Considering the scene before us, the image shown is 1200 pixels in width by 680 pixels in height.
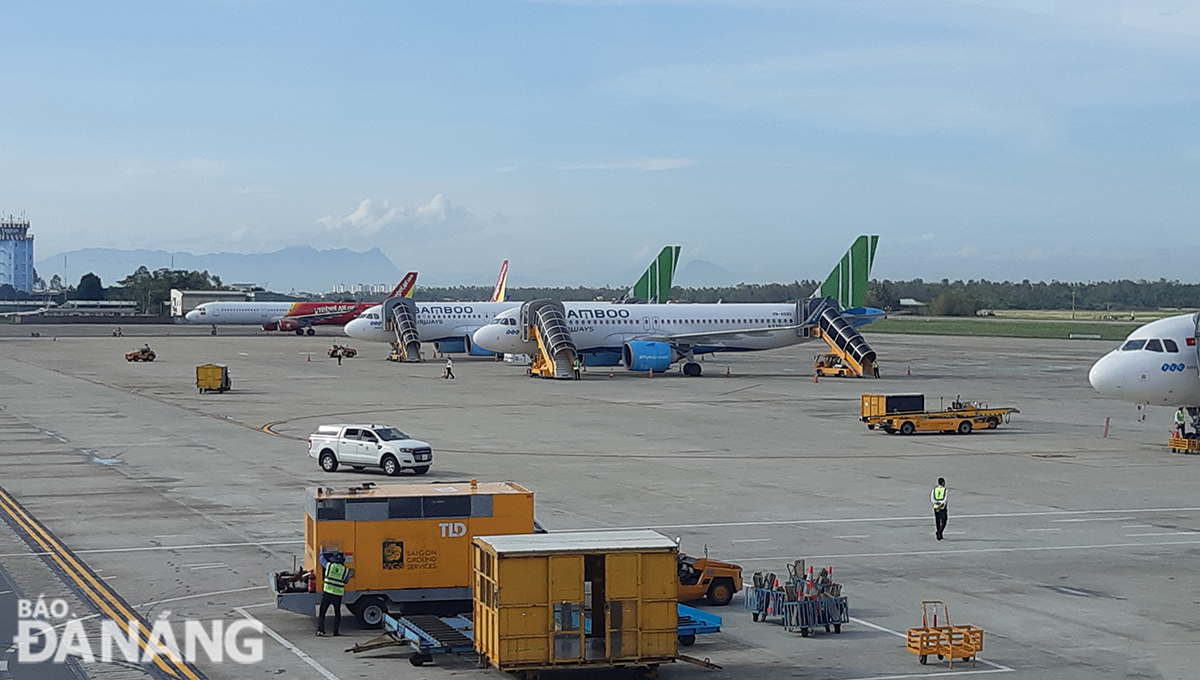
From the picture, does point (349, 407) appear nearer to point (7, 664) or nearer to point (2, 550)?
point (2, 550)

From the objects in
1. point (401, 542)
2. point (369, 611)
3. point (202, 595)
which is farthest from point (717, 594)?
point (202, 595)

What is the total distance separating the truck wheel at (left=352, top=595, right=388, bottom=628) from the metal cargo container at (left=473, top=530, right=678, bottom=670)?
13.1 ft

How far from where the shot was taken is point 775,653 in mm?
21609

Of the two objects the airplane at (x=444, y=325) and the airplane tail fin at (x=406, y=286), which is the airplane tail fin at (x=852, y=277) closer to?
the airplane at (x=444, y=325)

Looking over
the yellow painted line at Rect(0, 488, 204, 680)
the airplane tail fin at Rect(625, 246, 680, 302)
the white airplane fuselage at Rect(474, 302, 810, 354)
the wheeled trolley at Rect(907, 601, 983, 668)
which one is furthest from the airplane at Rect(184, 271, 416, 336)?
the wheeled trolley at Rect(907, 601, 983, 668)

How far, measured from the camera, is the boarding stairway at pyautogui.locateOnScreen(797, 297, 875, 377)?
89.1m

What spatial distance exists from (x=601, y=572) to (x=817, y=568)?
9.81 metres

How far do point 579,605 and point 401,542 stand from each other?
17.7 feet

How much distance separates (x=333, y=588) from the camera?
22531 millimetres

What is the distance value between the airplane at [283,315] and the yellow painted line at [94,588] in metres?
136

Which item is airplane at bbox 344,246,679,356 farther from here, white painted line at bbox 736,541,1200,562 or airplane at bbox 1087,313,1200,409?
white painted line at bbox 736,541,1200,562

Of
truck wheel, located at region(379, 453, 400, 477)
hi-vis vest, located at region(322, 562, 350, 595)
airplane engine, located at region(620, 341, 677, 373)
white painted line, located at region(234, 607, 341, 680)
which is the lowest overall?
white painted line, located at region(234, 607, 341, 680)

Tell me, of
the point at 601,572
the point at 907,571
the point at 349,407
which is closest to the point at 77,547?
the point at 601,572

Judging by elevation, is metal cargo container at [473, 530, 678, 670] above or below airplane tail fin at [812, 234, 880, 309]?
below
